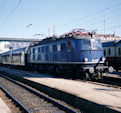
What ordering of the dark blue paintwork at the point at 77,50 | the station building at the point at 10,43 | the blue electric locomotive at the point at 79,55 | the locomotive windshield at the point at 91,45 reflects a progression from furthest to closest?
the station building at the point at 10,43 → the locomotive windshield at the point at 91,45 → the dark blue paintwork at the point at 77,50 → the blue electric locomotive at the point at 79,55

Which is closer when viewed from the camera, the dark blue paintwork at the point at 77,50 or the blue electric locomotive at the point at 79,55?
the blue electric locomotive at the point at 79,55

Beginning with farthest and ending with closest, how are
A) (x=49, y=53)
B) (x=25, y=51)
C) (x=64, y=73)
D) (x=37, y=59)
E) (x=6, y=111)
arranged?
(x=25, y=51)
(x=37, y=59)
(x=49, y=53)
(x=64, y=73)
(x=6, y=111)

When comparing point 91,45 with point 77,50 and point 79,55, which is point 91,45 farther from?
point 79,55

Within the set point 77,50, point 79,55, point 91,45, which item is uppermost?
point 91,45

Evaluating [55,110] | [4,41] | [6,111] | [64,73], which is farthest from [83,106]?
[4,41]

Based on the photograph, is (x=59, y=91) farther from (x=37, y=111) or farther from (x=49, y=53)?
(x=49, y=53)

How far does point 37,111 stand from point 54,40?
892 centimetres

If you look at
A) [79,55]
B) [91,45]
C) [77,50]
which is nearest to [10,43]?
[77,50]

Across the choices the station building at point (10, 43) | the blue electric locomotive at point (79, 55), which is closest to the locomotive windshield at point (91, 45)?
the blue electric locomotive at point (79, 55)

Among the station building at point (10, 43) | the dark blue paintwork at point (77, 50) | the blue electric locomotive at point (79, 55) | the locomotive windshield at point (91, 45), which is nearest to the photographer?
the blue electric locomotive at point (79, 55)

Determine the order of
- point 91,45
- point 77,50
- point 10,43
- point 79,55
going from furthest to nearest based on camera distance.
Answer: point 10,43
point 91,45
point 77,50
point 79,55

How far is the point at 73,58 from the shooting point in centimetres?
1286

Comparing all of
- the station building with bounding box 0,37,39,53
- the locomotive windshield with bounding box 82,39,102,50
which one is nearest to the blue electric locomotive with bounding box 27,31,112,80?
the locomotive windshield with bounding box 82,39,102,50

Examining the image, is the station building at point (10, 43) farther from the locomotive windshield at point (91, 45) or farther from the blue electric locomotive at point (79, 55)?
the locomotive windshield at point (91, 45)
